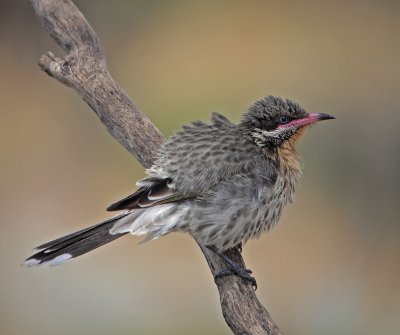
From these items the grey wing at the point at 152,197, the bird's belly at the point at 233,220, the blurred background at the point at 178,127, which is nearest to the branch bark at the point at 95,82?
the bird's belly at the point at 233,220

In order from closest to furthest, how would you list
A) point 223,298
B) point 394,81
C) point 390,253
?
point 223,298 → point 390,253 → point 394,81

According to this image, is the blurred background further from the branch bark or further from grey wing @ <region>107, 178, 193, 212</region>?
grey wing @ <region>107, 178, 193, 212</region>

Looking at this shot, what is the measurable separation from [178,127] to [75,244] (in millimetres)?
2669

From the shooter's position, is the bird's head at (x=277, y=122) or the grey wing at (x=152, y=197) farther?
the bird's head at (x=277, y=122)

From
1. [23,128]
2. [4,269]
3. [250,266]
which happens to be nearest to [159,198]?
[250,266]

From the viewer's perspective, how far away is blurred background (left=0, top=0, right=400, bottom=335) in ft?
26.2

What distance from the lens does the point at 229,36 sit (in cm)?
1054

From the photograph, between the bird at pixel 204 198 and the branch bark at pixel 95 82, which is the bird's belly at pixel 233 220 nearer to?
the bird at pixel 204 198

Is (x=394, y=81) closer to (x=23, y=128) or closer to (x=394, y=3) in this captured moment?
(x=394, y=3)

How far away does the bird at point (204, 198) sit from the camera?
5.32 meters

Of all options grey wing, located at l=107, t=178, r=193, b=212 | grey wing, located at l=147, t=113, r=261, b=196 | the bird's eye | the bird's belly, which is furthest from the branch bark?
the bird's eye

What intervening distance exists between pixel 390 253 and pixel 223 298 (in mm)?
3660

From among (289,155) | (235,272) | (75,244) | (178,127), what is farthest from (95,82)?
(178,127)

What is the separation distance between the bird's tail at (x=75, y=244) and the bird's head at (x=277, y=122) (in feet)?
3.19
